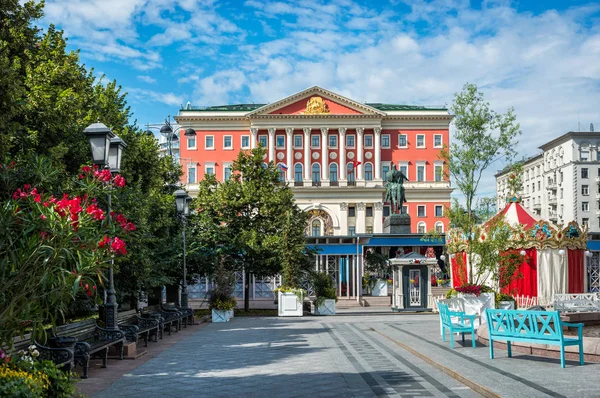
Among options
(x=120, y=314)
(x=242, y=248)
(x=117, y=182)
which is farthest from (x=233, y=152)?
(x=117, y=182)

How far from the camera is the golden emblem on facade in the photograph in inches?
3290

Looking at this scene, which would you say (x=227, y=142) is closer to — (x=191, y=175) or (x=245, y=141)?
(x=245, y=141)

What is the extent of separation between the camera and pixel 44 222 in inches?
285

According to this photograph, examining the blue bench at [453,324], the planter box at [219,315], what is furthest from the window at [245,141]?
the blue bench at [453,324]

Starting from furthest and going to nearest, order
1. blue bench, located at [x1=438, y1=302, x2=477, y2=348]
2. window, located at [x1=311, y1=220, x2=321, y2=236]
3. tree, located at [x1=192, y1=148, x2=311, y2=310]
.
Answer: window, located at [x1=311, y1=220, x2=321, y2=236] → tree, located at [x1=192, y1=148, x2=311, y2=310] → blue bench, located at [x1=438, y1=302, x2=477, y2=348]

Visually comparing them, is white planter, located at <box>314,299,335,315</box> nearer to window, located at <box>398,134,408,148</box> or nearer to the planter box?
the planter box

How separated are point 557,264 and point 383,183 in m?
53.9

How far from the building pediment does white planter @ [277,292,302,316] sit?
53643 mm

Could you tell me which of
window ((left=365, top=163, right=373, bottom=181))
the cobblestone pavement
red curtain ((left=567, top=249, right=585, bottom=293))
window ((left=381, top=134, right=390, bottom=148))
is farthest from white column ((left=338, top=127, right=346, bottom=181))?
the cobblestone pavement

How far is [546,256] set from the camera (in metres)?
29.6

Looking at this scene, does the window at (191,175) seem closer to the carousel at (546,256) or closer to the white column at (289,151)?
the white column at (289,151)

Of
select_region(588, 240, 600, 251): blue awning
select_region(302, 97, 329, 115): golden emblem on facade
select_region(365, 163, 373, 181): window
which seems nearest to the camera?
select_region(588, 240, 600, 251): blue awning

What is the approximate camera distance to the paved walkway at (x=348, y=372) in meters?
9.52

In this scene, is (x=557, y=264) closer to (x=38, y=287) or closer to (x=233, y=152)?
(x=38, y=287)
